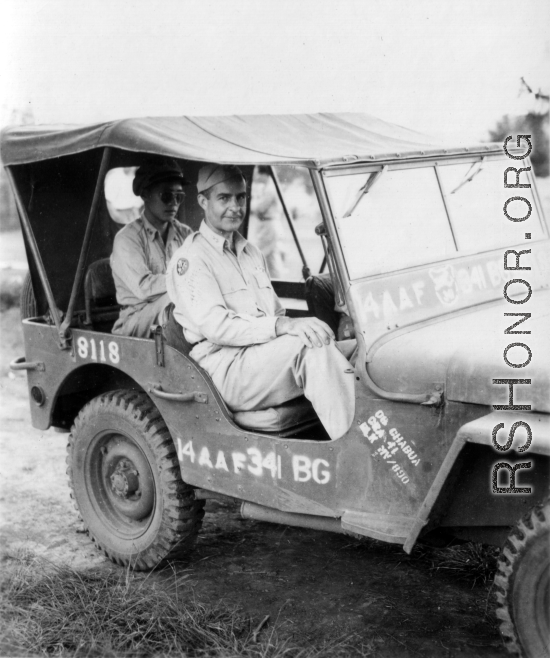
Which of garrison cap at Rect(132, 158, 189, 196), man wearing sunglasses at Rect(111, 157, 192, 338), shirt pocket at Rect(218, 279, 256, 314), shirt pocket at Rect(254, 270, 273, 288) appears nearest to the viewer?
shirt pocket at Rect(218, 279, 256, 314)

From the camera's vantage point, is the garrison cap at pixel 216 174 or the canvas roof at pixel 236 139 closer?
the canvas roof at pixel 236 139

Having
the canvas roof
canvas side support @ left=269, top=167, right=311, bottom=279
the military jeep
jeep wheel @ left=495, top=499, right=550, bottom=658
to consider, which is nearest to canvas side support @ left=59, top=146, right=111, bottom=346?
the military jeep

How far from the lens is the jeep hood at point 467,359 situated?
8.54 ft

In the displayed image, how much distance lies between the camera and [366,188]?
309 centimetres

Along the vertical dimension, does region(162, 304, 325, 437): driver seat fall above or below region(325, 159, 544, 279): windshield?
below

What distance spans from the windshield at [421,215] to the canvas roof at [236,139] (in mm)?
131

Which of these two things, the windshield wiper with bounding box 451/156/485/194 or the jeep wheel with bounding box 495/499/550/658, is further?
the windshield wiper with bounding box 451/156/485/194

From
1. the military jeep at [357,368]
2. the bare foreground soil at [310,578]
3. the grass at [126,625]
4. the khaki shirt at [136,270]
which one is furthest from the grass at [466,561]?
the khaki shirt at [136,270]

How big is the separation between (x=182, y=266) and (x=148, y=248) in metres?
1.14

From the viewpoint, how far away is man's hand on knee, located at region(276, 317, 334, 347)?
10.1 feet

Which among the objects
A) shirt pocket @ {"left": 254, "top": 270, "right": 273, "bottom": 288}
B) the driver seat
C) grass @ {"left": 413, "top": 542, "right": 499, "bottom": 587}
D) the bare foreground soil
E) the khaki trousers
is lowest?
the bare foreground soil

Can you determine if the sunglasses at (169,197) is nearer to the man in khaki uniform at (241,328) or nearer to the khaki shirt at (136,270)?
the khaki shirt at (136,270)

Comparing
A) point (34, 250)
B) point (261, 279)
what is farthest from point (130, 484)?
point (34, 250)

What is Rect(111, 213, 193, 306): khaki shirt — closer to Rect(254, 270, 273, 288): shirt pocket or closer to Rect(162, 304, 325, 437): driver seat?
Rect(254, 270, 273, 288): shirt pocket
